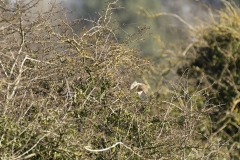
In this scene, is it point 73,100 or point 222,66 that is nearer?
point 73,100

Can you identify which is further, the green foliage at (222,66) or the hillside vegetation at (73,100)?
the green foliage at (222,66)

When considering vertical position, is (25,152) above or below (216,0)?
above

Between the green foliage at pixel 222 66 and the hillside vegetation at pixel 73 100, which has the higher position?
the hillside vegetation at pixel 73 100

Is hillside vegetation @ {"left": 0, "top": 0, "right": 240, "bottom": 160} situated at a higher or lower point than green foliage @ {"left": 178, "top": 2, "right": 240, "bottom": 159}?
higher

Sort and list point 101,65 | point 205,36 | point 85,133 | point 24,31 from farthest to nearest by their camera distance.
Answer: point 205,36
point 101,65
point 24,31
point 85,133

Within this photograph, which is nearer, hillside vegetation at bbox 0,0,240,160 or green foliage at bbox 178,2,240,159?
hillside vegetation at bbox 0,0,240,160

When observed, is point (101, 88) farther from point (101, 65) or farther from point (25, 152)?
point (25, 152)

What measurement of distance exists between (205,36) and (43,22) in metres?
5.29

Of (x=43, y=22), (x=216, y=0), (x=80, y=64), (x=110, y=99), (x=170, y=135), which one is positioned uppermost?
Result: (x=43, y=22)

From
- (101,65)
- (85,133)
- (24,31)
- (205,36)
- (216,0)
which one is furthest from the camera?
(216,0)

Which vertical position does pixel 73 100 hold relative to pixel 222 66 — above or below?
above

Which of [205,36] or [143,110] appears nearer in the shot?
[143,110]

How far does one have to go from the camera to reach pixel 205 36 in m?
9.94

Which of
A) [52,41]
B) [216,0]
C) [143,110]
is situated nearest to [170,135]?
Answer: [143,110]
